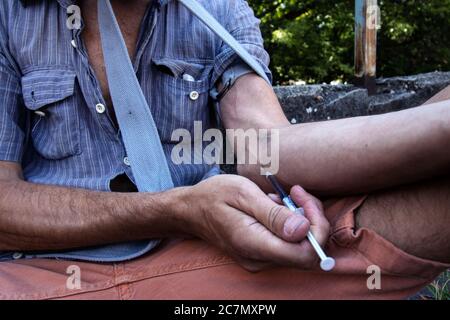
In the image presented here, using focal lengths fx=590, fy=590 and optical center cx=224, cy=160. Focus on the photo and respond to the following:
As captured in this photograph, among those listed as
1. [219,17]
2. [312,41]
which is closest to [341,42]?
[312,41]

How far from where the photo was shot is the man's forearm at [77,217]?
1.30 metres

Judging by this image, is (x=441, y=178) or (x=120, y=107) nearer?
(x=441, y=178)

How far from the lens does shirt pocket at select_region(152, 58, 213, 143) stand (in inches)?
62.5

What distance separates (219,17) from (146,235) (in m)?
0.70

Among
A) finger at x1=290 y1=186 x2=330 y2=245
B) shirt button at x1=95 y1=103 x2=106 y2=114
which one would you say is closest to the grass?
finger at x1=290 y1=186 x2=330 y2=245

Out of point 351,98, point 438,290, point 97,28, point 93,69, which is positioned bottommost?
point 438,290

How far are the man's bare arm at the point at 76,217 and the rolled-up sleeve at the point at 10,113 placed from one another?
99mm

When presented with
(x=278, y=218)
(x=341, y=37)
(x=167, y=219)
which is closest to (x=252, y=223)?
(x=278, y=218)

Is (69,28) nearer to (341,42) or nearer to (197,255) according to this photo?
(197,255)

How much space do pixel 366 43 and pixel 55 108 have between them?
186cm

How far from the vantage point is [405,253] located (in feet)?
3.67

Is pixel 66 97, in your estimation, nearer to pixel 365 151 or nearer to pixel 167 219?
pixel 167 219

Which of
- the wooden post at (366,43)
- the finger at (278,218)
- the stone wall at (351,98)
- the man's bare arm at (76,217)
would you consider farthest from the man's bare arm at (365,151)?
the wooden post at (366,43)

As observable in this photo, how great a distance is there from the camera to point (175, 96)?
5.24ft
